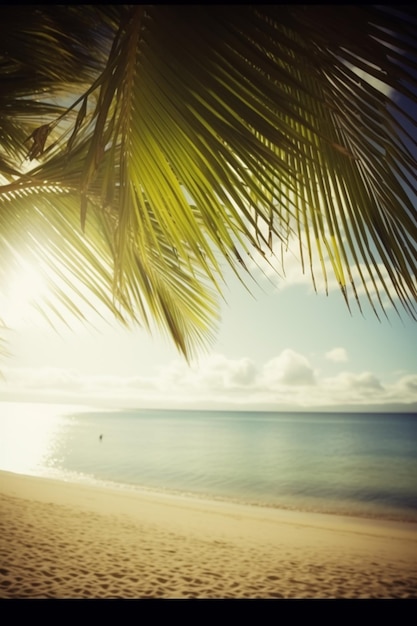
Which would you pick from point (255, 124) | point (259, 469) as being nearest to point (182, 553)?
point (255, 124)

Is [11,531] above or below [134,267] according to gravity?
below

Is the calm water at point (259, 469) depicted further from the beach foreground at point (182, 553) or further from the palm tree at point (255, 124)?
the palm tree at point (255, 124)

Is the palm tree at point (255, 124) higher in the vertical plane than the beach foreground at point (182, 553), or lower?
higher

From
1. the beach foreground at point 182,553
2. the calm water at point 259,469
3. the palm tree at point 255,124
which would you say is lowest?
the calm water at point 259,469

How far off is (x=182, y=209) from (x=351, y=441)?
1584 inches

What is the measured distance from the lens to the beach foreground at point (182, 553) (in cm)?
433

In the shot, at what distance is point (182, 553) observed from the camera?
5.77 metres

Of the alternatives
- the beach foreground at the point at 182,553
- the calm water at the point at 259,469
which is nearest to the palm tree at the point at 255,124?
the beach foreground at the point at 182,553

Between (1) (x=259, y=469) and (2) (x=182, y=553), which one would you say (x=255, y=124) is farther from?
(1) (x=259, y=469)

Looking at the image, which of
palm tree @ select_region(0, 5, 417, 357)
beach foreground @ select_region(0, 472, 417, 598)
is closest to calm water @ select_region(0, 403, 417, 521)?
beach foreground @ select_region(0, 472, 417, 598)

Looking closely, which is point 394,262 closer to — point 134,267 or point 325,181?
point 325,181
